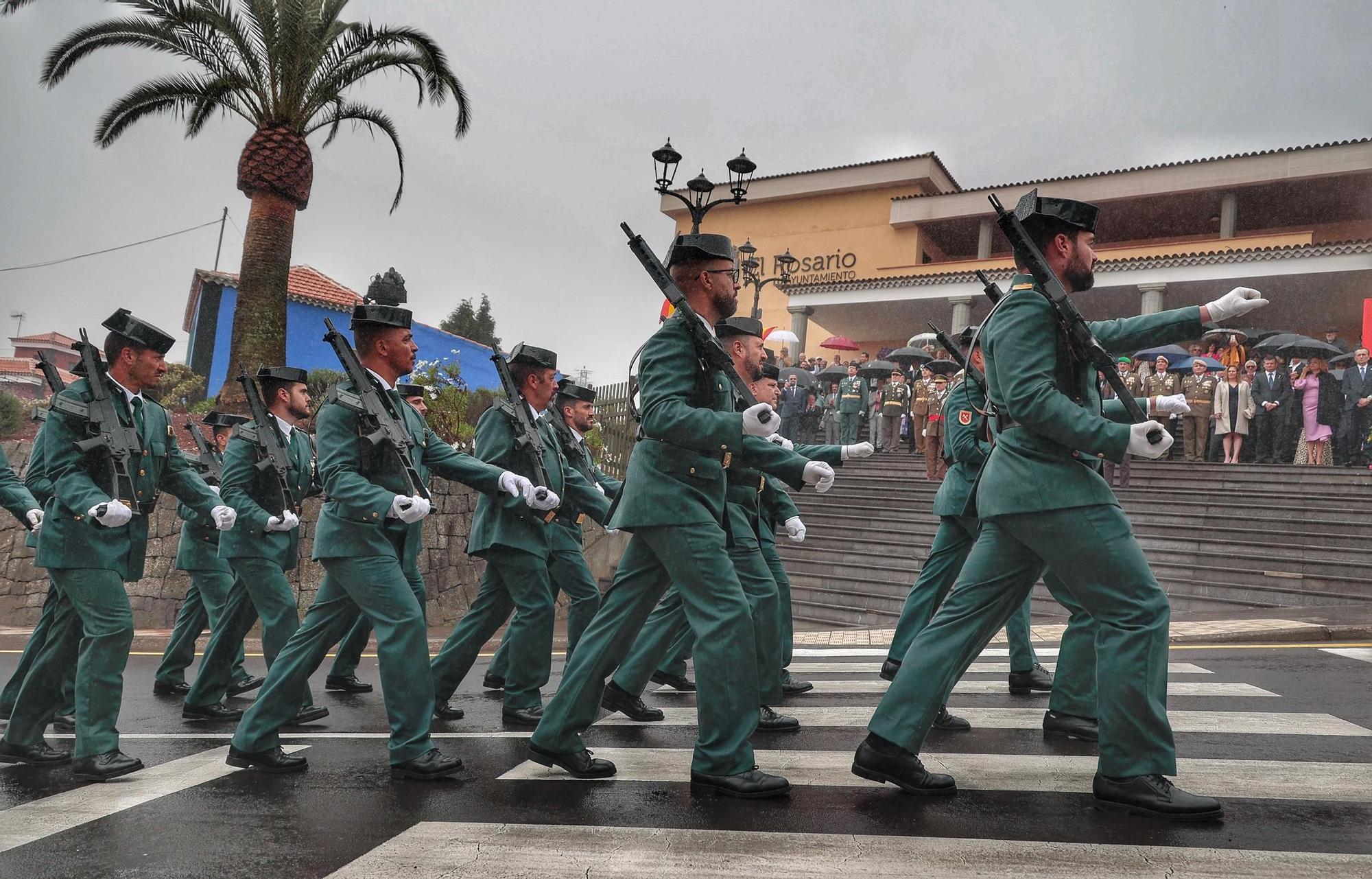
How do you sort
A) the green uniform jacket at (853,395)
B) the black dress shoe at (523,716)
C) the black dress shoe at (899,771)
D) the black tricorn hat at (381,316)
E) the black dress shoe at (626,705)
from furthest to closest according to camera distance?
the green uniform jacket at (853,395)
the black dress shoe at (523,716)
the black dress shoe at (626,705)
the black tricorn hat at (381,316)
the black dress shoe at (899,771)

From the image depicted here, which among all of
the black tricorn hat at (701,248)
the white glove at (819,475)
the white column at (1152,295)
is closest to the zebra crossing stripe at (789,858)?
the white glove at (819,475)

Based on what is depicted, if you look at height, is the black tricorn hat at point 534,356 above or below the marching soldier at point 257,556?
above

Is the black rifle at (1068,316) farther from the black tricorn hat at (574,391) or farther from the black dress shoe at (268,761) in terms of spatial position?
the black tricorn hat at (574,391)

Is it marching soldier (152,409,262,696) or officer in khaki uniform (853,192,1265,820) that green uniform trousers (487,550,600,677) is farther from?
officer in khaki uniform (853,192,1265,820)

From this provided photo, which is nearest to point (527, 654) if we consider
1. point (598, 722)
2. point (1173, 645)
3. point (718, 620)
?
point (598, 722)

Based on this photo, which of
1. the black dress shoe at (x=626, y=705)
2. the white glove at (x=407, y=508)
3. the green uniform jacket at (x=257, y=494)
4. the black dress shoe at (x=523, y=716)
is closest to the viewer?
the white glove at (x=407, y=508)

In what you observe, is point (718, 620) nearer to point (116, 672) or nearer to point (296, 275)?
point (116, 672)

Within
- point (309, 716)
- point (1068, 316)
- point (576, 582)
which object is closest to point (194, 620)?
point (309, 716)

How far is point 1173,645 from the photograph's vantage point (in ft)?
28.7

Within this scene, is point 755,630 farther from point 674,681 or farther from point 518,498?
point 674,681

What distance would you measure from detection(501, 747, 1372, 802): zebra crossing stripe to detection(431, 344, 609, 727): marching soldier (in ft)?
3.94

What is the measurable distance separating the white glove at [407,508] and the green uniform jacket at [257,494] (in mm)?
2066

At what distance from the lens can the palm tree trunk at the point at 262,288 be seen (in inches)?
606

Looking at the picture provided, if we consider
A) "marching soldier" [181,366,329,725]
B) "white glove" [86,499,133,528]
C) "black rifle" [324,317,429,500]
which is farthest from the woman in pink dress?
"white glove" [86,499,133,528]
